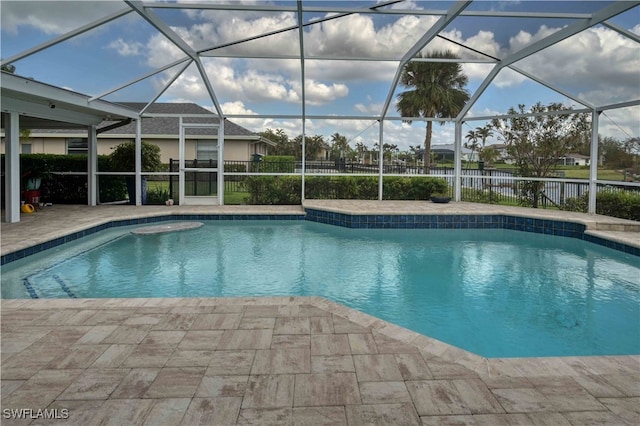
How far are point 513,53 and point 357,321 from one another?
8010 mm

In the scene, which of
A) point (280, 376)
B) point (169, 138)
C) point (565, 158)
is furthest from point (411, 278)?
point (169, 138)

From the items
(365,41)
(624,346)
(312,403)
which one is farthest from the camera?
(365,41)

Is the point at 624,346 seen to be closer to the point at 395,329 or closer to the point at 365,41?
the point at 395,329

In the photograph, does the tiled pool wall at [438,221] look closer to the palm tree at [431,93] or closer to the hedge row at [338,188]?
the hedge row at [338,188]

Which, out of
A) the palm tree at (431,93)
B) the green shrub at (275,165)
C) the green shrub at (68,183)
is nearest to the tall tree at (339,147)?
the green shrub at (275,165)

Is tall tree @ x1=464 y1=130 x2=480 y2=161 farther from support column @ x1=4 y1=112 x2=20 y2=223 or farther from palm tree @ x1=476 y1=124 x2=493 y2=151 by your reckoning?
support column @ x1=4 y1=112 x2=20 y2=223

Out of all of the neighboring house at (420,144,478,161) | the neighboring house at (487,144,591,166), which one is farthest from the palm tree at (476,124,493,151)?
the neighboring house at (420,144,478,161)

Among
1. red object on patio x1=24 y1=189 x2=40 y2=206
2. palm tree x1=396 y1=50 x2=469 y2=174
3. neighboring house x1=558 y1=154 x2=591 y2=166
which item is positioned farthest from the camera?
palm tree x1=396 y1=50 x2=469 y2=174

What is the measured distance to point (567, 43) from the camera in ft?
27.6

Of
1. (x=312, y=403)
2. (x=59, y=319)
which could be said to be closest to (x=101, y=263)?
(x=59, y=319)

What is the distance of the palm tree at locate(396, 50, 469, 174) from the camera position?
40.4ft

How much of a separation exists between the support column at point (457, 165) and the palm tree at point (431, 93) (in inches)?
29.2

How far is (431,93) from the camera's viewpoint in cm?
1284

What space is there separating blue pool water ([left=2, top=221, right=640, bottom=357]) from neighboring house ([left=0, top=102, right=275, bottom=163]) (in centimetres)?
426
